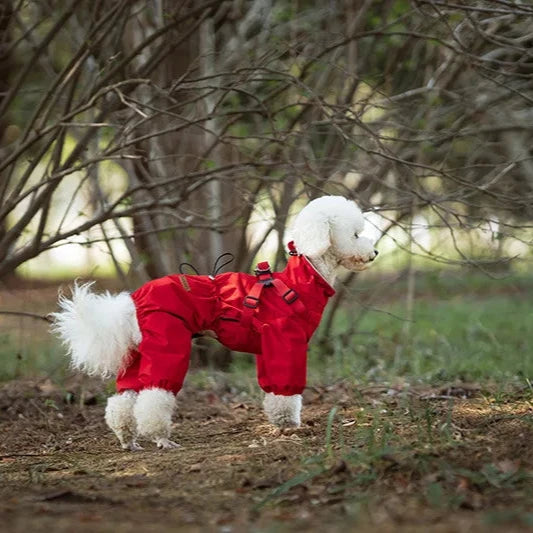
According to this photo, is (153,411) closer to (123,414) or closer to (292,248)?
(123,414)

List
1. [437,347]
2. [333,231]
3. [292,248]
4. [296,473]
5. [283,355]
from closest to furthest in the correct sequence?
1. [296,473]
2. [283,355]
3. [333,231]
4. [292,248]
5. [437,347]

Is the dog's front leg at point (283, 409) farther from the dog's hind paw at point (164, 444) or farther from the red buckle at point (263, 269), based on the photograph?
the red buckle at point (263, 269)

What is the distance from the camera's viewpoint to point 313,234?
478 cm

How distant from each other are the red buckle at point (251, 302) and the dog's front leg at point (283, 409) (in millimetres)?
499

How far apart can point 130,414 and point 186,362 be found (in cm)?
44

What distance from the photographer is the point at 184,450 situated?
4750 millimetres

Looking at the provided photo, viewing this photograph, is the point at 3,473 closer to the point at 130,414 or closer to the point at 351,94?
the point at 130,414

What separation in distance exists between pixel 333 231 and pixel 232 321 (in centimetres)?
73

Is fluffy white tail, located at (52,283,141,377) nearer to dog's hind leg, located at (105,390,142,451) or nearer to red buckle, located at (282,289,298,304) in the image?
dog's hind leg, located at (105,390,142,451)

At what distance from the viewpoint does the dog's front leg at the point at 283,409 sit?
4.84m

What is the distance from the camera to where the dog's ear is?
4.77 metres

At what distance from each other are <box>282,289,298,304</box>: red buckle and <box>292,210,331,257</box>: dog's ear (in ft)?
0.74

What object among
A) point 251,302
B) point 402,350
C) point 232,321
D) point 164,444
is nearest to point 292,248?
point 251,302

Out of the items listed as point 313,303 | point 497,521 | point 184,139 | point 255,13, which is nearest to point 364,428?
point 313,303
